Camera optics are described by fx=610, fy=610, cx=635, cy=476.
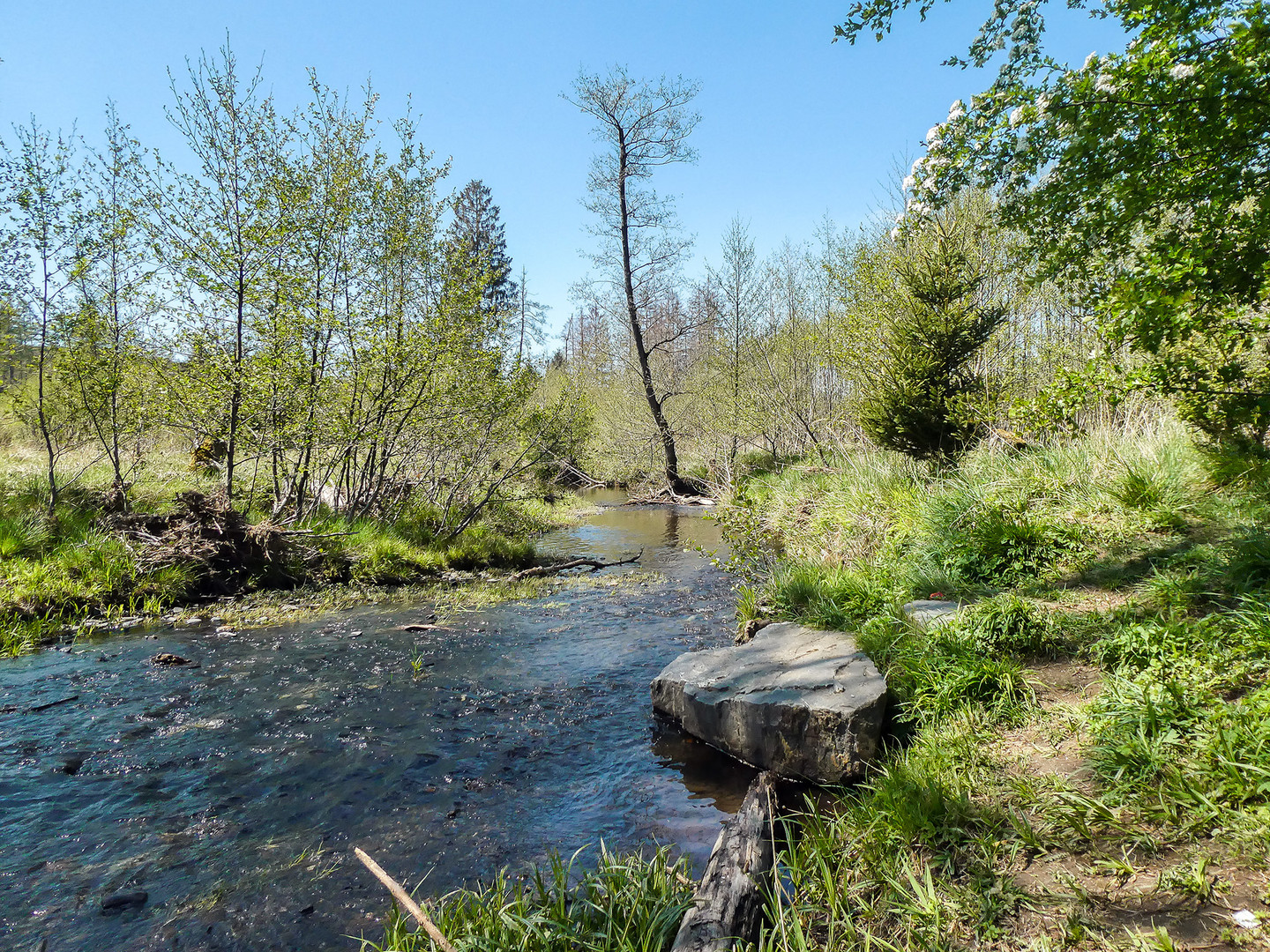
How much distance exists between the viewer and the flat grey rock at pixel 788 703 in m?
4.02

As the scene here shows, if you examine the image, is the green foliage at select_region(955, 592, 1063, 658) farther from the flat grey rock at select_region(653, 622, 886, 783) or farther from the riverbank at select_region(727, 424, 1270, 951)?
the flat grey rock at select_region(653, 622, 886, 783)

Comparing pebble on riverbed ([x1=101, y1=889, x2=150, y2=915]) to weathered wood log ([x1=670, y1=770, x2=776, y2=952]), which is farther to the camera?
pebble on riverbed ([x1=101, y1=889, x2=150, y2=915])

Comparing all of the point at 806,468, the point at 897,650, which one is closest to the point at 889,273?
the point at 806,468

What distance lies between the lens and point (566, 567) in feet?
37.1

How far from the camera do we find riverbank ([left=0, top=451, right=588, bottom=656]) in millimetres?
7164

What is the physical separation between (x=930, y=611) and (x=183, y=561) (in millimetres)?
9020

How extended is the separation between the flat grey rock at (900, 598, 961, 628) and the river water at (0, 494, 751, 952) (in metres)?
1.81

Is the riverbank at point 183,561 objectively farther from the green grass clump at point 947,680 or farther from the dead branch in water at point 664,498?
the dead branch in water at point 664,498

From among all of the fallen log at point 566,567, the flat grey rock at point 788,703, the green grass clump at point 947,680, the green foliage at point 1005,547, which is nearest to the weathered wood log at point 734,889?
the flat grey rock at point 788,703

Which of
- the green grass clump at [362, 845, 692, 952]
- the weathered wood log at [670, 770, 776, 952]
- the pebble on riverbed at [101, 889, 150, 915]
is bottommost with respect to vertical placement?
the pebble on riverbed at [101, 889, 150, 915]

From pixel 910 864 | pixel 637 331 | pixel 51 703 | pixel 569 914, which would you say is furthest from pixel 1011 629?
pixel 637 331

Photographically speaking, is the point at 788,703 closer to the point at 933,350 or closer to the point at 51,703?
the point at 51,703

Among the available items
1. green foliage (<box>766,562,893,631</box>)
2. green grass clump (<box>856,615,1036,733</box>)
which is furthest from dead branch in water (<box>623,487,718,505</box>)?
green grass clump (<box>856,615,1036,733</box>)

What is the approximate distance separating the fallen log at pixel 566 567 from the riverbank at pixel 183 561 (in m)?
0.58
